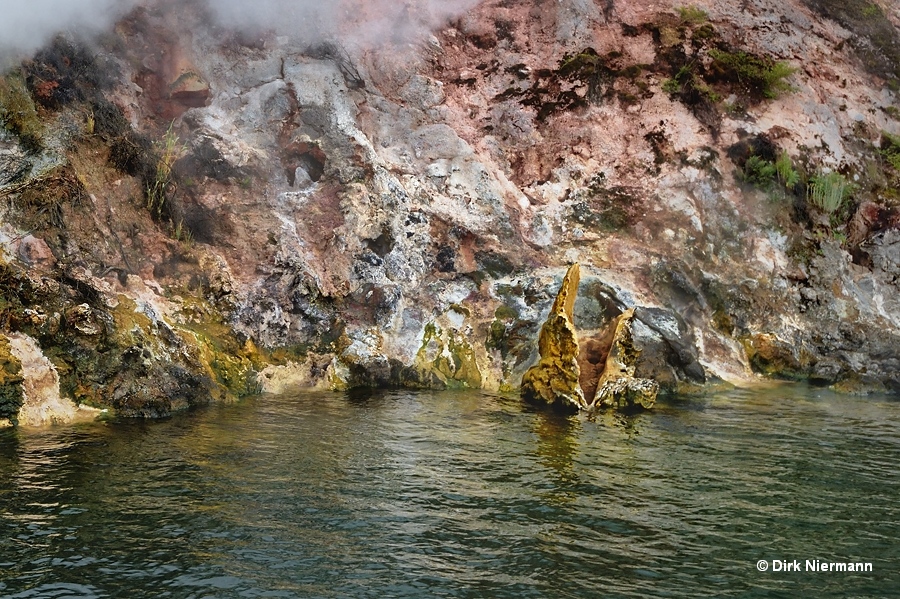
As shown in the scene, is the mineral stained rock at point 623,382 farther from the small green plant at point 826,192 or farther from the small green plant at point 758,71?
the small green plant at point 758,71

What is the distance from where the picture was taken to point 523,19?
25188 millimetres

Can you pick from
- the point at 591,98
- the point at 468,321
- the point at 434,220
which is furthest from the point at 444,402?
the point at 591,98

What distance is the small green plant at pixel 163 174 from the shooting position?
622 inches

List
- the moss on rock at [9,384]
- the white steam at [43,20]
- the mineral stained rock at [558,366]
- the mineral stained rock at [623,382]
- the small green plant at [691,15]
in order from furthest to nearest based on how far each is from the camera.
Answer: the small green plant at [691,15], the white steam at [43,20], the mineral stained rock at [623,382], the mineral stained rock at [558,366], the moss on rock at [9,384]

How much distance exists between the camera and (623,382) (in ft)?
48.1

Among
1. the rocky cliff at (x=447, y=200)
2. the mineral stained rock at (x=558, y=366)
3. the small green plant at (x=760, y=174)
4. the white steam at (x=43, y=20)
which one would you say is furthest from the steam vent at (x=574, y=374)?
the white steam at (x=43, y=20)

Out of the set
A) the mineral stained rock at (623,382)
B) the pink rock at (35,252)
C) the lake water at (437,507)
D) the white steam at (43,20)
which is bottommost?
the lake water at (437,507)

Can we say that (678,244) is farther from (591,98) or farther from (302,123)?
(302,123)

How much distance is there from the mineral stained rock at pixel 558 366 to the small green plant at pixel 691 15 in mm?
14992

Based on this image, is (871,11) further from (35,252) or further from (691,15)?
(35,252)

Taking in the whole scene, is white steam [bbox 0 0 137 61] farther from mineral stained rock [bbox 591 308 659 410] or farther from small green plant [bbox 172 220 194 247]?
mineral stained rock [bbox 591 308 659 410]

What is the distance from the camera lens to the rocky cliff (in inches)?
552

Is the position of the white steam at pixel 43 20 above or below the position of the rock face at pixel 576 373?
above

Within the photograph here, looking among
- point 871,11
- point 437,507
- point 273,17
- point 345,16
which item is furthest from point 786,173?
point 437,507
